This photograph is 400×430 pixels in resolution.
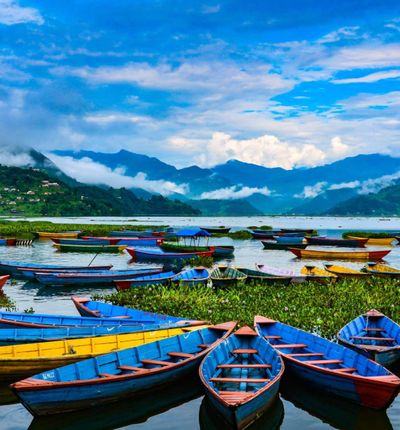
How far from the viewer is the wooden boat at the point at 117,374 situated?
1285cm

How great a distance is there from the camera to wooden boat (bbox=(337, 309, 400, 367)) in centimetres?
1620

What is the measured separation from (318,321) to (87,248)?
48.2 meters

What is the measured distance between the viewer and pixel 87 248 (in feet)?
214

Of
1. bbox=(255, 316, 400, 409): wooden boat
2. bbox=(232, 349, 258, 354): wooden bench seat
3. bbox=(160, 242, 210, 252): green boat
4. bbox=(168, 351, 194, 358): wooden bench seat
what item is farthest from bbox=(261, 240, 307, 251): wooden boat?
bbox=(168, 351, 194, 358): wooden bench seat

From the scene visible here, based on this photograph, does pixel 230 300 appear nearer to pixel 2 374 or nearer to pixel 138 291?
pixel 138 291

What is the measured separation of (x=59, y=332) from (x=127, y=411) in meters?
4.89

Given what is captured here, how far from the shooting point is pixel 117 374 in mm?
15039

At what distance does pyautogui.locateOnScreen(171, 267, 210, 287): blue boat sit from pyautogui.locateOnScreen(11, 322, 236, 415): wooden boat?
13.4 meters

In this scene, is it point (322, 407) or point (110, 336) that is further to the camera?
point (110, 336)

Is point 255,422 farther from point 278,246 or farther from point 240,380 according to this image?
point 278,246

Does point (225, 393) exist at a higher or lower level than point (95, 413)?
higher

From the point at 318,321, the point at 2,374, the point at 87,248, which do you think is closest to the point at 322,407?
the point at 318,321

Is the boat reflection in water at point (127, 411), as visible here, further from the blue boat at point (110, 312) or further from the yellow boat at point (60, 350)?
the blue boat at point (110, 312)

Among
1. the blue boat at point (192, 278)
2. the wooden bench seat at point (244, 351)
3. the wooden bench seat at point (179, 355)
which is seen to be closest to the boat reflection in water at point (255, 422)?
the wooden bench seat at point (179, 355)
